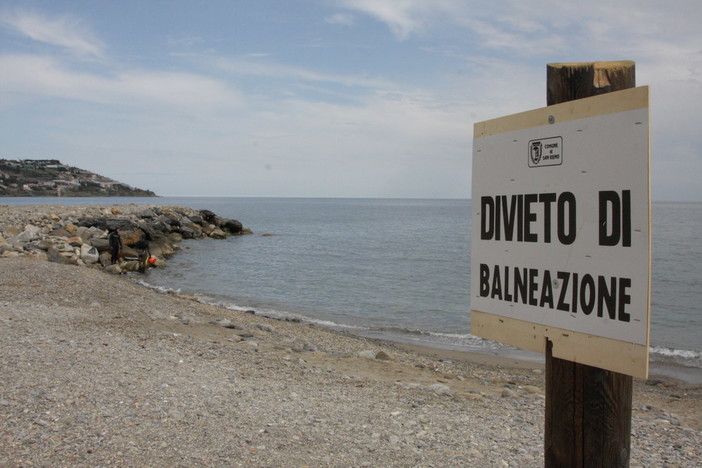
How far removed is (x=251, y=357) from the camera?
8195mm

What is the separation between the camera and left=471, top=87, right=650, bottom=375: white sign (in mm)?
1932

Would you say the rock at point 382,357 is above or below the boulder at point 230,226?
below

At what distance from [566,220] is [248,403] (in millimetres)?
4343

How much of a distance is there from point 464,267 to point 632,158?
91.7ft

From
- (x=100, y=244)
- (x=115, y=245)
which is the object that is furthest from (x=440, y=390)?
(x=100, y=244)

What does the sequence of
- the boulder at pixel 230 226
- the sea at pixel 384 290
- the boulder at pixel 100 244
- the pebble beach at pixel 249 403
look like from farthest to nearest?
1. the boulder at pixel 230 226
2. the boulder at pixel 100 244
3. the sea at pixel 384 290
4. the pebble beach at pixel 249 403

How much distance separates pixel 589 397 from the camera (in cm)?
217

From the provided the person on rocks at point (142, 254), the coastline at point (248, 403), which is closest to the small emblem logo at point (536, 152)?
the coastline at point (248, 403)

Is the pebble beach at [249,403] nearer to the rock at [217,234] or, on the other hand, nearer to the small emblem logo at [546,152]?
the small emblem logo at [546,152]

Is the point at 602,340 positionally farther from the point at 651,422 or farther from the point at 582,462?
the point at 651,422

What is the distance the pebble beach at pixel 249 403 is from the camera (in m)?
4.40

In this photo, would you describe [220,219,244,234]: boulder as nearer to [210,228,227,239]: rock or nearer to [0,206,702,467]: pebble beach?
[210,228,227,239]: rock

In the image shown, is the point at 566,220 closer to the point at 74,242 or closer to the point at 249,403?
the point at 249,403

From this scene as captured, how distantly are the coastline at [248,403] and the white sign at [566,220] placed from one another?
8.49ft
